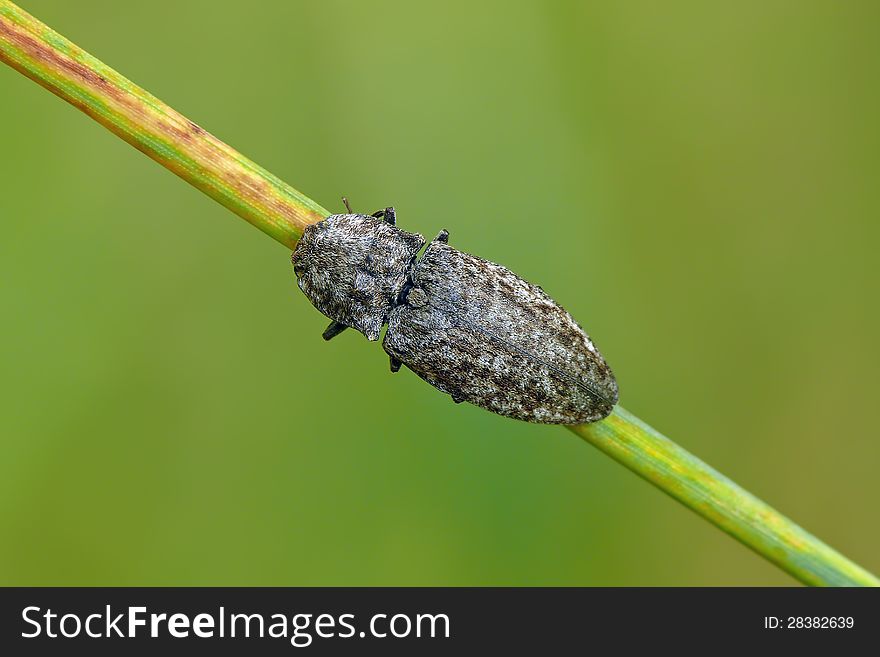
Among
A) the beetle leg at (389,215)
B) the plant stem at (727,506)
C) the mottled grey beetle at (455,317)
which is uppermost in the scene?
the beetle leg at (389,215)

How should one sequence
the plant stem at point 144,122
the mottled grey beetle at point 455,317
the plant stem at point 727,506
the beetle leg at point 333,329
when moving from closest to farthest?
the plant stem at point 144,122, the plant stem at point 727,506, the mottled grey beetle at point 455,317, the beetle leg at point 333,329

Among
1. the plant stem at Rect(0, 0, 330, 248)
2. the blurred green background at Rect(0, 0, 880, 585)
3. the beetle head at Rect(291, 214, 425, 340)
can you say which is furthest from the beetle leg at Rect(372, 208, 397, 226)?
the plant stem at Rect(0, 0, 330, 248)

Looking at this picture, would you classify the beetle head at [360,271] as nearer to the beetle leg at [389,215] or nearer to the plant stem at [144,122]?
the beetle leg at [389,215]

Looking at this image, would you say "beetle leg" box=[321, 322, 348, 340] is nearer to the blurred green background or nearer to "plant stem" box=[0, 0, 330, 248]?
the blurred green background

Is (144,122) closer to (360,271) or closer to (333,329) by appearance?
(360,271)

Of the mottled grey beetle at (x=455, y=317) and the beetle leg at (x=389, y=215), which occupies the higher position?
the beetle leg at (x=389, y=215)

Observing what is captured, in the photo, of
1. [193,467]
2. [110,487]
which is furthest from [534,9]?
[110,487]

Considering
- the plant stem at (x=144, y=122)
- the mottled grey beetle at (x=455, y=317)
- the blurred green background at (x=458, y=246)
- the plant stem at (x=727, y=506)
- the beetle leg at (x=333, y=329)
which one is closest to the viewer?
the plant stem at (x=144, y=122)

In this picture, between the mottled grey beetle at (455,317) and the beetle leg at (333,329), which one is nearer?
the mottled grey beetle at (455,317)

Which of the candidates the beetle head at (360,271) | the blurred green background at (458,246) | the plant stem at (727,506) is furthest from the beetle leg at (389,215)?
the plant stem at (727,506)
